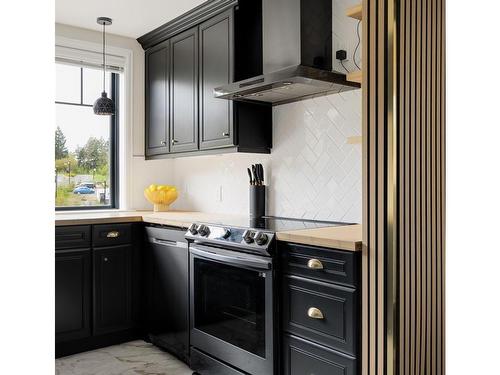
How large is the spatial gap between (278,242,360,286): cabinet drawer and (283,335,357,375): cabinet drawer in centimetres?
33

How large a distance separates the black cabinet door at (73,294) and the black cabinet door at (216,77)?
1219mm

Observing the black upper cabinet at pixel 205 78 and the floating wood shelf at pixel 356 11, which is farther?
the black upper cabinet at pixel 205 78

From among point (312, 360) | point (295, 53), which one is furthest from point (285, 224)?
point (295, 53)

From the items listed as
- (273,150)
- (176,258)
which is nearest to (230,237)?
(176,258)

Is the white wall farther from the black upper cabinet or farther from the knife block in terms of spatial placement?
the knife block

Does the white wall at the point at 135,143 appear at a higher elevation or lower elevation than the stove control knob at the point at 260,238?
higher

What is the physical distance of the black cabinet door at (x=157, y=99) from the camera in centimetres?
400

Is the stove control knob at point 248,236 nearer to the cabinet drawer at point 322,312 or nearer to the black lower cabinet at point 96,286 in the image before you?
the cabinet drawer at point 322,312

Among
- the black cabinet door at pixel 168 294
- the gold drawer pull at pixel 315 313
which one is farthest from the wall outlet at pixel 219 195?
the gold drawer pull at pixel 315 313

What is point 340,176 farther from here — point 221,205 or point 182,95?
point 182,95

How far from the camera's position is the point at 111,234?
11.3ft

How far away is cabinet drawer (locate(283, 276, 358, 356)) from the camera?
200 centimetres

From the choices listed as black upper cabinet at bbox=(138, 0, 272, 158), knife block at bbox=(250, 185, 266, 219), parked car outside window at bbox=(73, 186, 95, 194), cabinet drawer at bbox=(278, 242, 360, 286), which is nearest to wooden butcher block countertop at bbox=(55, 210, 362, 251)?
cabinet drawer at bbox=(278, 242, 360, 286)

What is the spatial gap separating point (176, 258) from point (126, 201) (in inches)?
50.1
